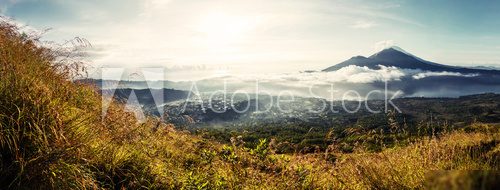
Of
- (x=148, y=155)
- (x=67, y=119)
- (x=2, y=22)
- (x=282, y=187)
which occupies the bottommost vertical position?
(x=282, y=187)

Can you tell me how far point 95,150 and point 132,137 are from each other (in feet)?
5.38

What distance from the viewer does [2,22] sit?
1034 cm

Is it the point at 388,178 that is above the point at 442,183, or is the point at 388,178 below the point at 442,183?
below

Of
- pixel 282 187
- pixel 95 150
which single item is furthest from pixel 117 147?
pixel 282 187

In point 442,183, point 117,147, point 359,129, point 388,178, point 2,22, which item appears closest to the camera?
point 442,183

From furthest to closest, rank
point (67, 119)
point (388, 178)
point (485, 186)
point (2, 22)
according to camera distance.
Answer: point (2, 22) < point (388, 178) < point (67, 119) < point (485, 186)

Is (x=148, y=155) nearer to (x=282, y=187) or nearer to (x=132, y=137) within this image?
(x=132, y=137)

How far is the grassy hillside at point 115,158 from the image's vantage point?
5.39 metres

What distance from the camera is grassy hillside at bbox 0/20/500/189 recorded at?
5.39m

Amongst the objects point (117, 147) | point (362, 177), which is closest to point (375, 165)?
point (362, 177)

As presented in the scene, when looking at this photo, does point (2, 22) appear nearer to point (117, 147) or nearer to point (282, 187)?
point (117, 147)

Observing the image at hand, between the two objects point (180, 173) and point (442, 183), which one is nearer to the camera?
point (442, 183)

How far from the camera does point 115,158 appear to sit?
7.12 m

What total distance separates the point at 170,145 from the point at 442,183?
9.56 metres
